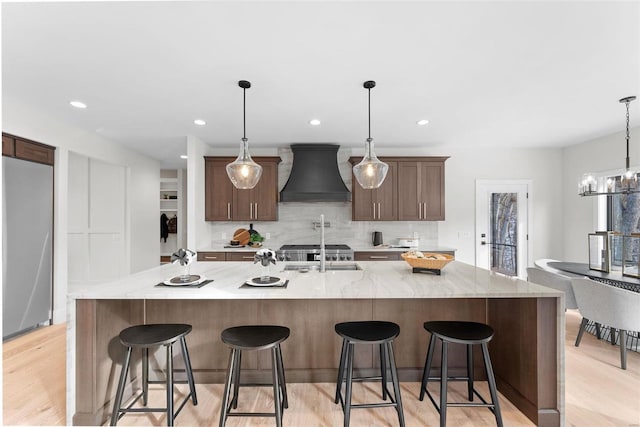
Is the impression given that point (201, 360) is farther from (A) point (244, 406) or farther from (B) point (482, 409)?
(B) point (482, 409)

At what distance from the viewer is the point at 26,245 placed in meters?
3.39

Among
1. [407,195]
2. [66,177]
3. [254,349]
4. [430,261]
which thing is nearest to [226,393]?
[254,349]

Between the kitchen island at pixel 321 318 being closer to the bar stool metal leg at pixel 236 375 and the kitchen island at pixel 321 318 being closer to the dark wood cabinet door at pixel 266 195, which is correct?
the bar stool metal leg at pixel 236 375

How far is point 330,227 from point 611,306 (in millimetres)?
3468

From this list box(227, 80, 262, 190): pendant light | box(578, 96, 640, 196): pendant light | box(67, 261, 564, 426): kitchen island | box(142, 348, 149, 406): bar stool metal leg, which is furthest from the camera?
box(578, 96, 640, 196): pendant light

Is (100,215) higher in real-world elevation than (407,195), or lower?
lower

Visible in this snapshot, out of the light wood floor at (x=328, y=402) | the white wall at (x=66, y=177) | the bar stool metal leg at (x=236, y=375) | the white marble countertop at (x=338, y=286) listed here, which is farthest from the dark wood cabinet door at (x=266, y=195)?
the bar stool metal leg at (x=236, y=375)

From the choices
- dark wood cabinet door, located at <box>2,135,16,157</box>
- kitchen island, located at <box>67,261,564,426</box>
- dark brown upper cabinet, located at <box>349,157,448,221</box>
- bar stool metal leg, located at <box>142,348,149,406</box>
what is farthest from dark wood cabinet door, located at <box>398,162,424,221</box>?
dark wood cabinet door, located at <box>2,135,16,157</box>

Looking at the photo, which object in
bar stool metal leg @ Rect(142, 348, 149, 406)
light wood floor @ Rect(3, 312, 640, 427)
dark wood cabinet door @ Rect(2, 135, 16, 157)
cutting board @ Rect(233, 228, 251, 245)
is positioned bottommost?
light wood floor @ Rect(3, 312, 640, 427)

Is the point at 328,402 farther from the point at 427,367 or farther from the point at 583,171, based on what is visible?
the point at 583,171

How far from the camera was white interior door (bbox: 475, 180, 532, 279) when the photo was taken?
5.25 metres

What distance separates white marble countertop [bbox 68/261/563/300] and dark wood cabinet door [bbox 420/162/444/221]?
8.28 feet

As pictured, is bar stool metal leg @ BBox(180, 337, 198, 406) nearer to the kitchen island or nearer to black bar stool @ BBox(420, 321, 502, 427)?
the kitchen island

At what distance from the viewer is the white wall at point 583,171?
427cm
